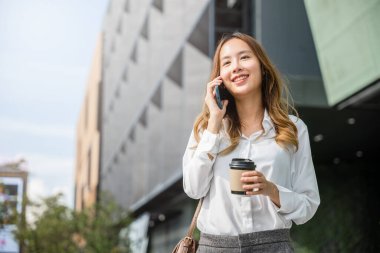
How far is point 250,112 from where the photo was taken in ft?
8.79

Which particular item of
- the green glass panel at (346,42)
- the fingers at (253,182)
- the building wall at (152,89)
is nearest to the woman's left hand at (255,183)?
the fingers at (253,182)

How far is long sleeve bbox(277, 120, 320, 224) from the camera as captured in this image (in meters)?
2.41

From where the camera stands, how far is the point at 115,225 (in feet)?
72.6

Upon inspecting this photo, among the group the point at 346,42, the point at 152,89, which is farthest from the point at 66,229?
the point at 346,42

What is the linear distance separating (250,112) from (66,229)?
19526mm

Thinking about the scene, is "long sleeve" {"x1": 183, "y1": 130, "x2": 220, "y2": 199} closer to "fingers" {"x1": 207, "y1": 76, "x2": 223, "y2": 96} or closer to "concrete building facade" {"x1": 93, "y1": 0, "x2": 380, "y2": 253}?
"fingers" {"x1": 207, "y1": 76, "x2": 223, "y2": 96}

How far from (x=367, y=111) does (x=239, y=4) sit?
3.55m

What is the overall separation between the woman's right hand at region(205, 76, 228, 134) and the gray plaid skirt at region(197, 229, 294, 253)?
1.40ft

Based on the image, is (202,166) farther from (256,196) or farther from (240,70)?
(240,70)

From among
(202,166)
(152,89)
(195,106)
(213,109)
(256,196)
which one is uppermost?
(152,89)

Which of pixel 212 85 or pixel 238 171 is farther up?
pixel 212 85

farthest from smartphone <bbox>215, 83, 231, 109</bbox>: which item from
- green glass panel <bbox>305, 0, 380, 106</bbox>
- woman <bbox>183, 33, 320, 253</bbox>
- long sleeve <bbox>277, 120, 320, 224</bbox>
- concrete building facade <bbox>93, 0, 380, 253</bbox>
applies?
green glass panel <bbox>305, 0, 380, 106</bbox>

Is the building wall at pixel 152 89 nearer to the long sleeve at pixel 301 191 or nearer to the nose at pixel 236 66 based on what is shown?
the nose at pixel 236 66

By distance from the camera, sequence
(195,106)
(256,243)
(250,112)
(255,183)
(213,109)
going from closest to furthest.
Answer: (255,183) → (256,243) → (213,109) → (250,112) → (195,106)
